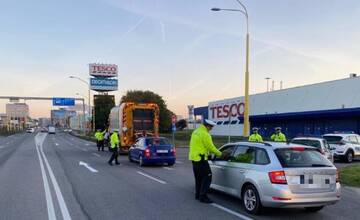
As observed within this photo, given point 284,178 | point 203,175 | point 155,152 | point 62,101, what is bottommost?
point 155,152

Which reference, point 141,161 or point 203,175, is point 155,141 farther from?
point 203,175

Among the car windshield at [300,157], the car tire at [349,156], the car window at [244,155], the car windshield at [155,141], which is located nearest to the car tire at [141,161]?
the car windshield at [155,141]

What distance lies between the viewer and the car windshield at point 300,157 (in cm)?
873

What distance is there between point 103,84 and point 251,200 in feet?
371

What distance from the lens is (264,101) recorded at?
51.5 metres

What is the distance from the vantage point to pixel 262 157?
9094 mm

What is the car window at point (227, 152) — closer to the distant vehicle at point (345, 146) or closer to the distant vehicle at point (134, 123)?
the distant vehicle at point (345, 146)

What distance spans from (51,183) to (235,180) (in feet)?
21.0

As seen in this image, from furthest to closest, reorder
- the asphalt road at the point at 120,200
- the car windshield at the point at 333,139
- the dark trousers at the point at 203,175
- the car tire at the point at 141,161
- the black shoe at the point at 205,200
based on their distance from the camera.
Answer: the car windshield at the point at 333,139 → the car tire at the point at 141,161 → the dark trousers at the point at 203,175 → the black shoe at the point at 205,200 → the asphalt road at the point at 120,200


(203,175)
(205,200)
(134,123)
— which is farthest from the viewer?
(134,123)

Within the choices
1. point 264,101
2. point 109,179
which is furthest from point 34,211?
point 264,101

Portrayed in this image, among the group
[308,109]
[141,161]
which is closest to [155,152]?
[141,161]

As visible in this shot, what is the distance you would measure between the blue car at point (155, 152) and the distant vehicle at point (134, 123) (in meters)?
7.13

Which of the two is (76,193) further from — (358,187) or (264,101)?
(264,101)
